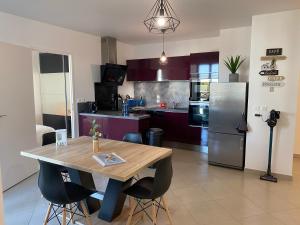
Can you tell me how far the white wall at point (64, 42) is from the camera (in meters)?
3.49

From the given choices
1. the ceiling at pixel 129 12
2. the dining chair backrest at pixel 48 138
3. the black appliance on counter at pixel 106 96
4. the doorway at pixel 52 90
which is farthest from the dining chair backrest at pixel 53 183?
the doorway at pixel 52 90

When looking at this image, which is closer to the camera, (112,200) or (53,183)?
(53,183)

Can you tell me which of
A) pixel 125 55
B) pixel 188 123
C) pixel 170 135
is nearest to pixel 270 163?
pixel 188 123

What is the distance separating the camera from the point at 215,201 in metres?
2.91

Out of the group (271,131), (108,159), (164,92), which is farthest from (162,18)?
(164,92)

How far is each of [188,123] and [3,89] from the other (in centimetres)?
346

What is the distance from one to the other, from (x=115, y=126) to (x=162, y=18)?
9.41ft

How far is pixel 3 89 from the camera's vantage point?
308cm

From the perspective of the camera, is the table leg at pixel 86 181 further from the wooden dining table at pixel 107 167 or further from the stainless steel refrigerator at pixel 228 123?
the stainless steel refrigerator at pixel 228 123

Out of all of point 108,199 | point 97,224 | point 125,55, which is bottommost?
point 97,224

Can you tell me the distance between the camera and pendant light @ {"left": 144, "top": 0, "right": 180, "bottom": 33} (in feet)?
7.14

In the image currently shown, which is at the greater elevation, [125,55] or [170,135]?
[125,55]

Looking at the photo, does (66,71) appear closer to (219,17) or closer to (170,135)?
(170,135)

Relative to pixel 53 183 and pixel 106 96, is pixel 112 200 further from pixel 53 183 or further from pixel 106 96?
pixel 106 96
